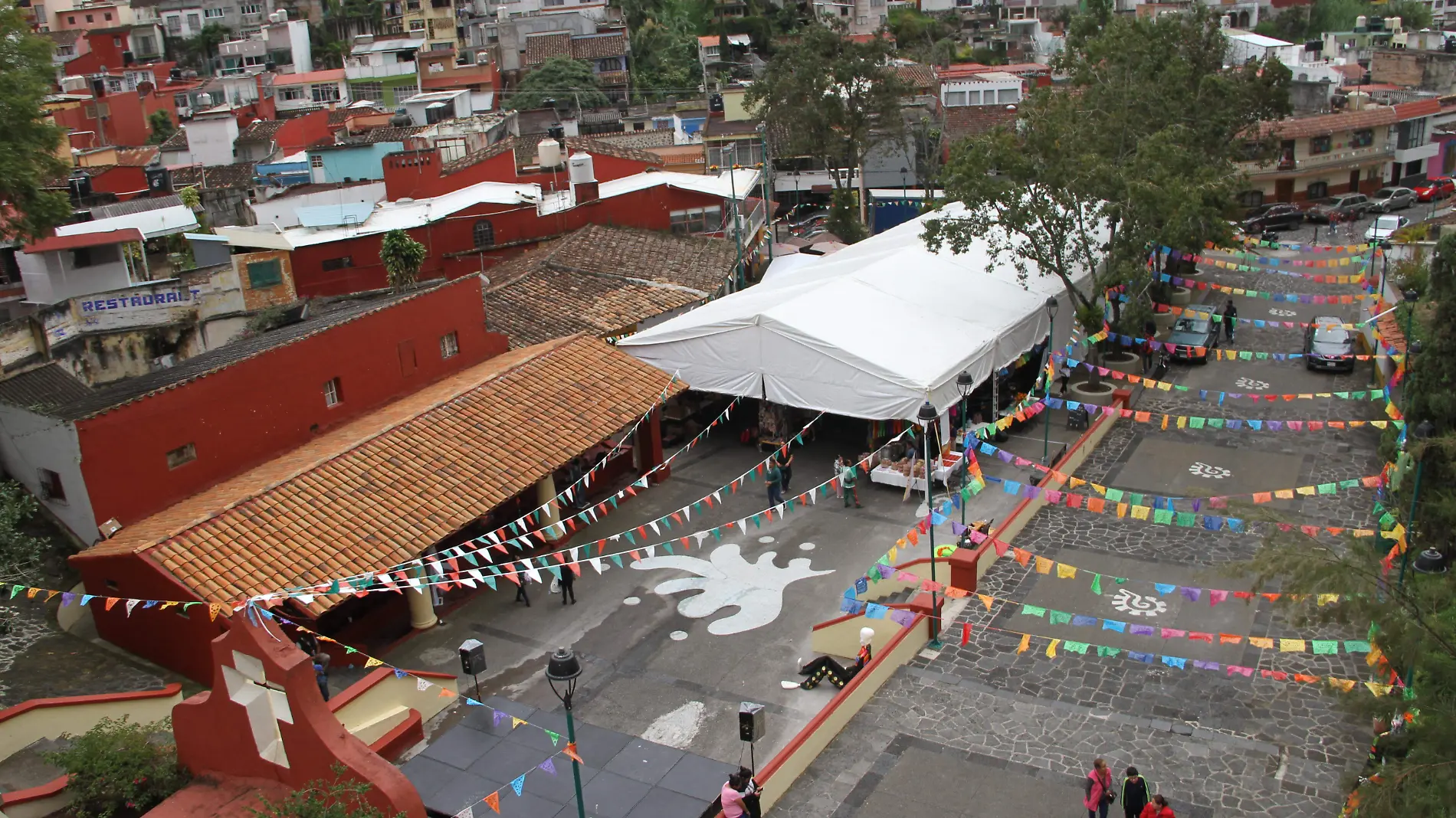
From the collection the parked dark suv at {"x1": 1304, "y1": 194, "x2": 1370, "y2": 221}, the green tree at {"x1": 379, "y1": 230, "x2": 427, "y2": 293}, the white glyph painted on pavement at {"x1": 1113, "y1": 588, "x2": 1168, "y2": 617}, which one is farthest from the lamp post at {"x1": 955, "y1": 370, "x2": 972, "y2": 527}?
the parked dark suv at {"x1": 1304, "y1": 194, "x2": 1370, "y2": 221}

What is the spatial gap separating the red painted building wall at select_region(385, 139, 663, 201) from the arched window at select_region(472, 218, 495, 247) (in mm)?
4508

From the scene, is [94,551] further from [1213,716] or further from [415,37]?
[415,37]

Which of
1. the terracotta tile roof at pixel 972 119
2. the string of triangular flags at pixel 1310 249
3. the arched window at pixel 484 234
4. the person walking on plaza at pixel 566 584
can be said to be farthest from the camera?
the terracotta tile roof at pixel 972 119

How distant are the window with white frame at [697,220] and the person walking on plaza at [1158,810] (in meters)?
25.6

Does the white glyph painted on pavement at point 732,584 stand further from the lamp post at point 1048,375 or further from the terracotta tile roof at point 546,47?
the terracotta tile roof at point 546,47

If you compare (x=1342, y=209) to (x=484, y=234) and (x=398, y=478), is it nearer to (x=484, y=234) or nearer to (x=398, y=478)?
(x=484, y=234)

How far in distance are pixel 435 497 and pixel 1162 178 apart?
1682 cm

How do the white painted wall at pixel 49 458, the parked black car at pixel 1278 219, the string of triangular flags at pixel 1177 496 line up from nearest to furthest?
1. the white painted wall at pixel 49 458
2. the string of triangular flags at pixel 1177 496
3. the parked black car at pixel 1278 219

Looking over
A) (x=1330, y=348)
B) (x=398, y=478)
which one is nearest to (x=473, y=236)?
(x=398, y=478)

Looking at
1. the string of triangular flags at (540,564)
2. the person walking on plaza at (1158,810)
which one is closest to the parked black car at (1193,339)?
the string of triangular flags at (540,564)

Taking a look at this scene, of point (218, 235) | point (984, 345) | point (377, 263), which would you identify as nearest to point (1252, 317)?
point (984, 345)

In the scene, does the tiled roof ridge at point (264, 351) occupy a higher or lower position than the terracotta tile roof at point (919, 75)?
lower

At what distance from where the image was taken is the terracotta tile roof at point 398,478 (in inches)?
614

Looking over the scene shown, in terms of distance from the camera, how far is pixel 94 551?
1573cm
